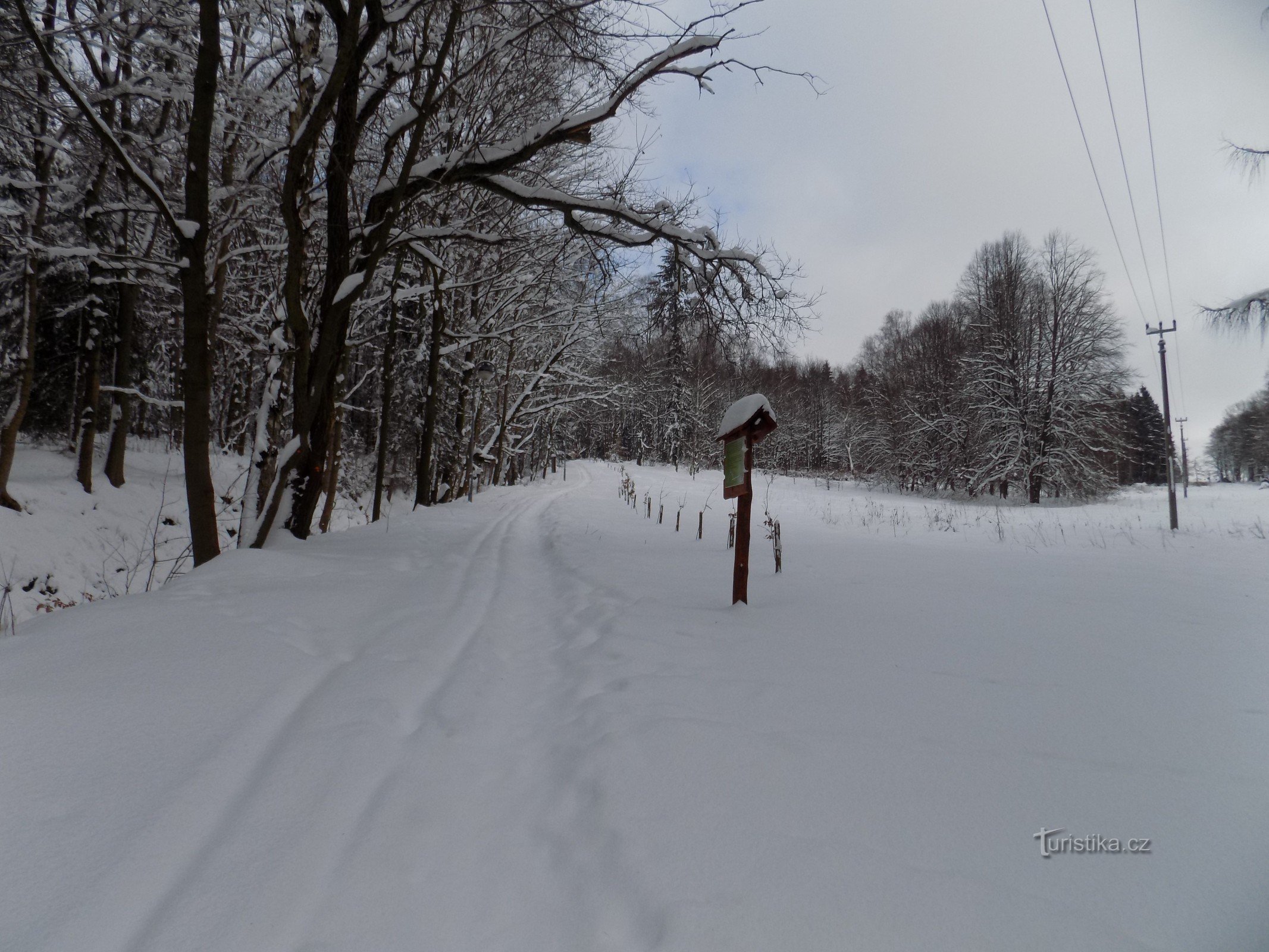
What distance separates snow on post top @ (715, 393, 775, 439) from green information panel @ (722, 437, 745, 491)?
14 centimetres

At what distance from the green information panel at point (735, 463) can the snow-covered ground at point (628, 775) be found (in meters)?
1.17

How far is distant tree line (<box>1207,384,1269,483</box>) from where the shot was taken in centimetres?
1589

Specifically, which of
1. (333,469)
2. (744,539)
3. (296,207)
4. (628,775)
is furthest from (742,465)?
(333,469)

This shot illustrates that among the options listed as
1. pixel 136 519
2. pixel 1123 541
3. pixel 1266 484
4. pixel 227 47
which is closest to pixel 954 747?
pixel 1123 541

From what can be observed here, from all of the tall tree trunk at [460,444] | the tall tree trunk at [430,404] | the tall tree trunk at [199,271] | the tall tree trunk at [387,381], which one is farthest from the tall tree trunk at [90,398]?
the tall tree trunk at [199,271]

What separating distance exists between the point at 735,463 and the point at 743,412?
1.51 feet

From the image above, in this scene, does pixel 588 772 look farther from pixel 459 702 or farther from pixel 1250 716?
pixel 1250 716

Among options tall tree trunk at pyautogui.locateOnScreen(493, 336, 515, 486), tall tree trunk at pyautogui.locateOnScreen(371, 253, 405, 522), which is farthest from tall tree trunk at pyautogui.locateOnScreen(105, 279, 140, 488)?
tall tree trunk at pyautogui.locateOnScreen(493, 336, 515, 486)

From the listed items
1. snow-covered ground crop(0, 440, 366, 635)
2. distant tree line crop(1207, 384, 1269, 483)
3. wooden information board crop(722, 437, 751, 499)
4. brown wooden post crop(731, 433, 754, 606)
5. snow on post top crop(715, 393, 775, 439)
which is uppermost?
distant tree line crop(1207, 384, 1269, 483)

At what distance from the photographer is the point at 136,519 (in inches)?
479

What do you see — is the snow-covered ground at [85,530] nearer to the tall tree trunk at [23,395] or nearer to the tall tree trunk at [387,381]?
the tall tree trunk at [23,395]

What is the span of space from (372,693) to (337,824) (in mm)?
1054

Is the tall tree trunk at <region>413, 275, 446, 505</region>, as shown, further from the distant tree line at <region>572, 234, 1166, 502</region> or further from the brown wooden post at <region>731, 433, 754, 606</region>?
the brown wooden post at <region>731, 433, 754, 606</region>

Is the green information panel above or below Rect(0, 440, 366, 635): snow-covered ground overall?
above
